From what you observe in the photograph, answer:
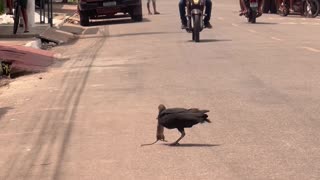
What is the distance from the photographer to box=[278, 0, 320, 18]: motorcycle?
29938mm

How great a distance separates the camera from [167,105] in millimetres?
9359

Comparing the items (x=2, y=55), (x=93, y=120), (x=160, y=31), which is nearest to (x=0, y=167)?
(x=93, y=120)

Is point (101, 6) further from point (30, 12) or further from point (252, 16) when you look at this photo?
point (252, 16)

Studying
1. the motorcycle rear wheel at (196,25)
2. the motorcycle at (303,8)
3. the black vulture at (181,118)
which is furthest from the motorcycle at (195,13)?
the motorcycle at (303,8)

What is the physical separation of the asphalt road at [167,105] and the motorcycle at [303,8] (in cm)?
1373

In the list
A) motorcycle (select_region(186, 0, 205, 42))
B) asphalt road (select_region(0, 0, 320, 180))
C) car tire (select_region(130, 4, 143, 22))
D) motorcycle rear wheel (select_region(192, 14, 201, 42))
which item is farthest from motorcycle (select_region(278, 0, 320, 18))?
asphalt road (select_region(0, 0, 320, 180))

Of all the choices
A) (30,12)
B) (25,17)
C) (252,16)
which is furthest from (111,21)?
(25,17)

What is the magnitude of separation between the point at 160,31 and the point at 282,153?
16.7 meters

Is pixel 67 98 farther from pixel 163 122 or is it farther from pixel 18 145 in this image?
pixel 163 122

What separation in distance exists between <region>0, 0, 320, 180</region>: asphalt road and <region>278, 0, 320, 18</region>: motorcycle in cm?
1373

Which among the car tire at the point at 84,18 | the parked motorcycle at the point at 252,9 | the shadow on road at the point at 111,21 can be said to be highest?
the parked motorcycle at the point at 252,9

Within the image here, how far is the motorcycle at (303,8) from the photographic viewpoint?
29.9 metres

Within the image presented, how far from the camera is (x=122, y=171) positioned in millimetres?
6281

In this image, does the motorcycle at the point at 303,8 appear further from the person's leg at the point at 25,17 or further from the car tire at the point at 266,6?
the person's leg at the point at 25,17
